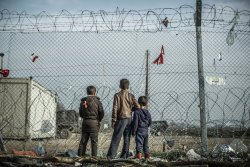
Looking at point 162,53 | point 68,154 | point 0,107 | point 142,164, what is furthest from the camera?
point 0,107

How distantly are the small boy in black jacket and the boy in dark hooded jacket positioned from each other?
0.61m

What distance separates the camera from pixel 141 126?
632 centimetres

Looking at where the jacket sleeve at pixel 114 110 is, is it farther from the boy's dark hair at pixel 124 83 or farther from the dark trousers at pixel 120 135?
the boy's dark hair at pixel 124 83

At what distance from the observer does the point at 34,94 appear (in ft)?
40.1

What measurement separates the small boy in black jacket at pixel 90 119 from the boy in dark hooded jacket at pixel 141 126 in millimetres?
614

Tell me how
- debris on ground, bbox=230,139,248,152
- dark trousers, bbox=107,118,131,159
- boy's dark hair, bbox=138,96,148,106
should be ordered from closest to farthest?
dark trousers, bbox=107,118,131,159 → boy's dark hair, bbox=138,96,148,106 → debris on ground, bbox=230,139,248,152

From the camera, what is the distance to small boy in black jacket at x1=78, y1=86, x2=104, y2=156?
6316 millimetres

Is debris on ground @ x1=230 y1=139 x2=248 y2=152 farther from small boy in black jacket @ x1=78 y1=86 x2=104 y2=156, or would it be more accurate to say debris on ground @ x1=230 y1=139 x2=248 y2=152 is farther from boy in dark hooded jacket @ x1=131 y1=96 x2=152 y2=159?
small boy in black jacket @ x1=78 y1=86 x2=104 y2=156

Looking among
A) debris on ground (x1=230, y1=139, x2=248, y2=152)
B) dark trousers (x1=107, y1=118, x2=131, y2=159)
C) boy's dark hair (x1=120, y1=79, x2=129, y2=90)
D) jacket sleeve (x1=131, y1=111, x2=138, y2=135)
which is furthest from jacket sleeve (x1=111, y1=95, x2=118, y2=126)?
debris on ground (x1=230, y1=139, x2=248, y2=152)

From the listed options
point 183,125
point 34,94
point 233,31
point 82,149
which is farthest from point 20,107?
point 233,31

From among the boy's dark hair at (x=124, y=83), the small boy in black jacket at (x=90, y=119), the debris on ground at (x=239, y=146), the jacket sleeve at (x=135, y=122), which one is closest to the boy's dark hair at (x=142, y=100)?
the jacket sleeve at (x=135, y=122)

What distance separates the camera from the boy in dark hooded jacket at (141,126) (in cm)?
626

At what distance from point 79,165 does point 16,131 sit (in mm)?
6387

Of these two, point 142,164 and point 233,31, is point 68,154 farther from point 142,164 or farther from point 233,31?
point 233,31
